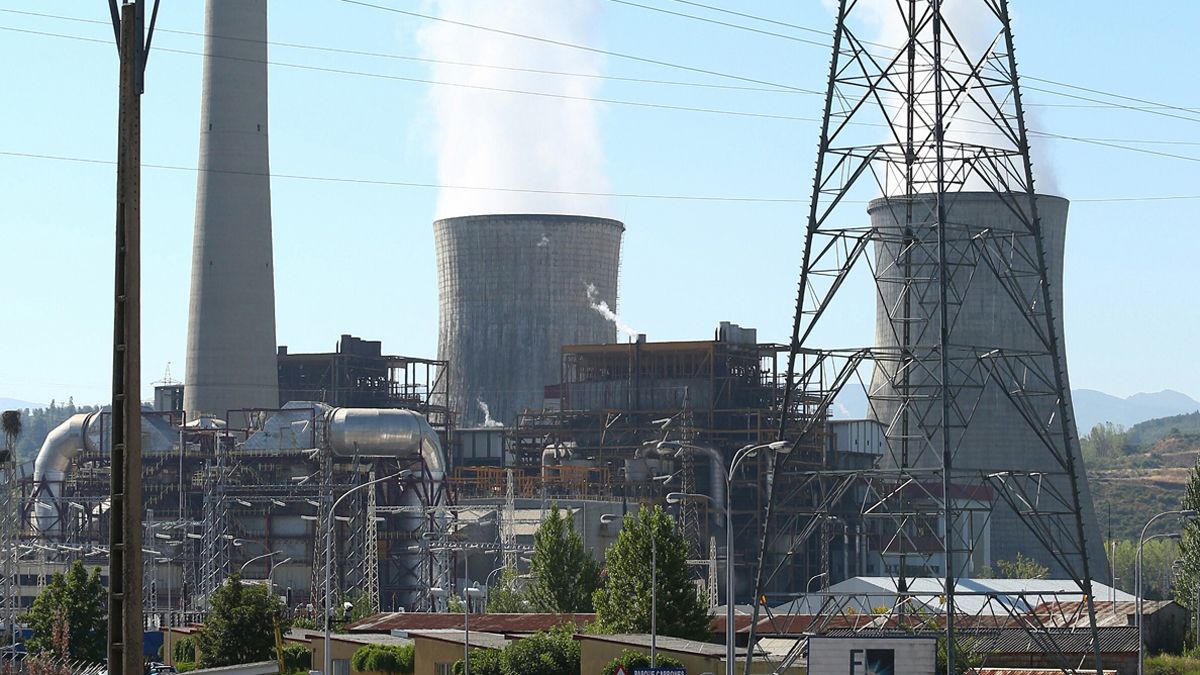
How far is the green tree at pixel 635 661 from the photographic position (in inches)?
1564

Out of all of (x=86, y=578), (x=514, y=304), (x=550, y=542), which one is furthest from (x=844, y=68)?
(x=514, y=304)

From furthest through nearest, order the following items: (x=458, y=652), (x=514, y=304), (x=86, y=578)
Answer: (x=514, y=304) < (x=86, y=578) < (x=458, y=652)

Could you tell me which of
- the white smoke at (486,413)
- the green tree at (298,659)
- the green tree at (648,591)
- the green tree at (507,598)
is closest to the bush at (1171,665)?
the green tree at (648,591)

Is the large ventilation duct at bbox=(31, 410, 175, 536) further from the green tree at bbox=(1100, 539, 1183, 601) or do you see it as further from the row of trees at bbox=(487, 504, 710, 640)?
the green tree at bbox=(1100, 539, 1183, 601)

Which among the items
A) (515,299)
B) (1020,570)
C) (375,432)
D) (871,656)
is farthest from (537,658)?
(515,299)

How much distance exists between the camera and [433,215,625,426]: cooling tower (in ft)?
417

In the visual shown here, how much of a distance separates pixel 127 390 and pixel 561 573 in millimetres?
58243

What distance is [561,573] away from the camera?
69938 millimetres

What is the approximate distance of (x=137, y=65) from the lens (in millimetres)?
12680

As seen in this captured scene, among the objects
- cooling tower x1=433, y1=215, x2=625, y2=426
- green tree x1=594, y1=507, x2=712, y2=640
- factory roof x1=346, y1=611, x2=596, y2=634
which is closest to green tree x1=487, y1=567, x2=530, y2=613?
factory roof x1=346, y1=611, x2=596, y2=634

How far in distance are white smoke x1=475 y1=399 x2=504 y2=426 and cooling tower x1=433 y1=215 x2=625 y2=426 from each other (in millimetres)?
103

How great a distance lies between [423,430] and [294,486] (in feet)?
24.2

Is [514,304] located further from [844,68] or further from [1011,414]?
[844,68]

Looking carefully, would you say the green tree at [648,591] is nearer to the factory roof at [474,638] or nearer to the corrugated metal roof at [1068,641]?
the factory roof at [474,638]
